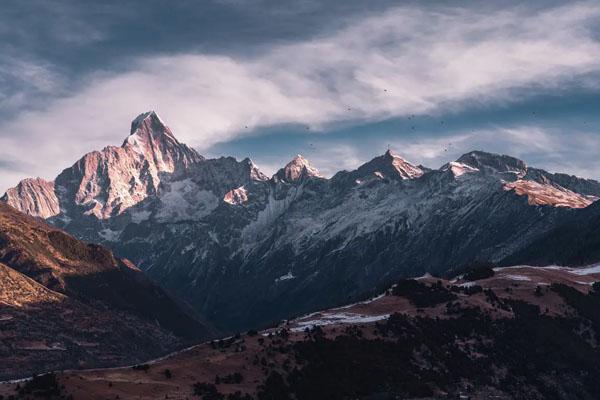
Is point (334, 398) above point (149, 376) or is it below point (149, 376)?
below

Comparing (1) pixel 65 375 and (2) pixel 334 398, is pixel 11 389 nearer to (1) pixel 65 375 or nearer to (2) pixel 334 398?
(1) pixel 65 375

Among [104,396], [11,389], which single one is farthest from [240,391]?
[11,389]

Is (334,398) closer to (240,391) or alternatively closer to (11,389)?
(240,391)

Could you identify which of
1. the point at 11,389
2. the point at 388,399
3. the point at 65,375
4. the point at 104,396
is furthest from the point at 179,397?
the point at 388,399

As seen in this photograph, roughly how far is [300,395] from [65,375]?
6091cm

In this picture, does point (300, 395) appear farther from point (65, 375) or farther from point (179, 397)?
point (65, 375)

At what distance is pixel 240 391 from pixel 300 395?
1720 cm

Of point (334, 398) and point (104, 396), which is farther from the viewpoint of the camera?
point (334, 398)

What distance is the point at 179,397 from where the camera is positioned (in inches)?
7072

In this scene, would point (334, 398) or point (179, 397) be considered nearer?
point (179, 397)

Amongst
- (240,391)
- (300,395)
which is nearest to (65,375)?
(240,391)

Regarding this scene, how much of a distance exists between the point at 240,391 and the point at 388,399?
1591 inches

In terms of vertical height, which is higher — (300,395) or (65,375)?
(65,375)

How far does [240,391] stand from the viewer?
628 feet
